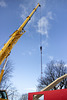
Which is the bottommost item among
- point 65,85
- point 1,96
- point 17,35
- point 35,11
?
point 1,96

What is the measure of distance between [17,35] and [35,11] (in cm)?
752

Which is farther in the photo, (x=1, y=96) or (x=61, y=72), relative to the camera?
(x=61, y=72)

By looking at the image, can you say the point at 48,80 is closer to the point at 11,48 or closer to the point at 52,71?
the point at 52,71

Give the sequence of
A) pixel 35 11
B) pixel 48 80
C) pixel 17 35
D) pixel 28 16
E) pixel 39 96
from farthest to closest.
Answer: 1. pixel 48 80
2. pixel 35 11
3. pixel 28 16
4. pixel 17 35
5. pixel 39 96

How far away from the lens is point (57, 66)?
40031 mm

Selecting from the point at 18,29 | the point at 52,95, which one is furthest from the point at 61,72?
the point at 52,95

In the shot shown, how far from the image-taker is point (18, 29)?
18.9 meters

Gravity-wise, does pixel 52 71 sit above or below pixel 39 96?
above

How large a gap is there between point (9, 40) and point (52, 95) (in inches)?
345

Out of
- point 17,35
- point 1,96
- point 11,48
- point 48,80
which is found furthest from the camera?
point 48,80

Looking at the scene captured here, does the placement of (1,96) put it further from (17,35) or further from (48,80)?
(48,80)

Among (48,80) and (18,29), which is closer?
(18,29)

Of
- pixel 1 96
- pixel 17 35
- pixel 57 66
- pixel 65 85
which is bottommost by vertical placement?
pixel 1 96

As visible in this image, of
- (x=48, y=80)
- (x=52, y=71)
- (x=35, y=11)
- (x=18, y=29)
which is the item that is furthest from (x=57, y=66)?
(x=18, y=29)
